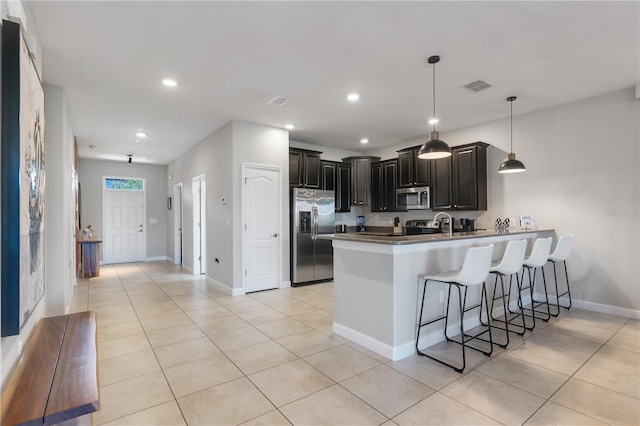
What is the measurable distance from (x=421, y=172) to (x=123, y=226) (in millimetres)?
8052

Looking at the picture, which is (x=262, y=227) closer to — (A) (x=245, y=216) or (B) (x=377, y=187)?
(A) (x=245, y=216)

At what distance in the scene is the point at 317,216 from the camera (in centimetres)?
606

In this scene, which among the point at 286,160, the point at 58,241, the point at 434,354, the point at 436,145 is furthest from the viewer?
the point at 286,160

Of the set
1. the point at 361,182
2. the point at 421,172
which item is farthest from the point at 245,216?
the point at 421,172

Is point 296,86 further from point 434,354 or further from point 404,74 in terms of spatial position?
point 434,354

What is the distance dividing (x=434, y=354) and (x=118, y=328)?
3470 millimetres

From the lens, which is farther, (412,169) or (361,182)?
(361,182)

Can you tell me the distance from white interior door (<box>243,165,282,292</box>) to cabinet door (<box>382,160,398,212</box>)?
2379mm

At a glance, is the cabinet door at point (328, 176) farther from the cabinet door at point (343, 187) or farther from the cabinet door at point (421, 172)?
the cabinet door at point (421, 172)

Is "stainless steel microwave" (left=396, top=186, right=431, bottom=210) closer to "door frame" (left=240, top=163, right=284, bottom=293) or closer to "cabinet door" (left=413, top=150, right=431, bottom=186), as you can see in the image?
"cabinet door" (left=413, top=150, right=431, bottom=186)

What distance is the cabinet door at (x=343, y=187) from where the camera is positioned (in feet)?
22.6

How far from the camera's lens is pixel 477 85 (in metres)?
3.81

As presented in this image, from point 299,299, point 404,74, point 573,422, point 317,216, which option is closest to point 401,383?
point 573,422

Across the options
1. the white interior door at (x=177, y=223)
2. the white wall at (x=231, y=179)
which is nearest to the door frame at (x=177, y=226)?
the white interior door at (x=177, y=223)
